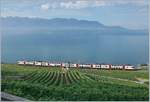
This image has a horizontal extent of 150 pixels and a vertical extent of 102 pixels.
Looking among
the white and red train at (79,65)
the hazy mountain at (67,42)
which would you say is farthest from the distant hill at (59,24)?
the white and red train at (79,65)

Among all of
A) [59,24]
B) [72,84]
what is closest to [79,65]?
[72,84]

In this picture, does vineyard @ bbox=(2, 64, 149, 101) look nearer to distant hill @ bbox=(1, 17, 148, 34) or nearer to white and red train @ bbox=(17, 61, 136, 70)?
white and red train @ bbox=(17, 61, 136, 70)

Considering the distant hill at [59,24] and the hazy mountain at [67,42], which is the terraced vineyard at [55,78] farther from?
the distant hill at [59,24]

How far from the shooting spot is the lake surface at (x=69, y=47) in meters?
2.89

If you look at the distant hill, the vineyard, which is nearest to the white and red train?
the vineyard

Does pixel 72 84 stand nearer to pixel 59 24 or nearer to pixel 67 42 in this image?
pixel 67 42

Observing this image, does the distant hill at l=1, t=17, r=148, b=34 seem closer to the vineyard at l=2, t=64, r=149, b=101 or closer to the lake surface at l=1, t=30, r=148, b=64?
the lake surface at l=1, t=30, r=148, b=64

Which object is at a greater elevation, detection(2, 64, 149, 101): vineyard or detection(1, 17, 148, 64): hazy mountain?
detection(1, 17, 148, 64): hazy mountain

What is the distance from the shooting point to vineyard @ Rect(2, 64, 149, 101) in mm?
2857

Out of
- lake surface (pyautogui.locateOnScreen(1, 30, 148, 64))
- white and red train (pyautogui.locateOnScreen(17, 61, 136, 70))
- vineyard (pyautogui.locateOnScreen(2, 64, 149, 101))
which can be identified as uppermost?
lake surface (pyautogui.locateOnScreen(1, 30, 148, 64))

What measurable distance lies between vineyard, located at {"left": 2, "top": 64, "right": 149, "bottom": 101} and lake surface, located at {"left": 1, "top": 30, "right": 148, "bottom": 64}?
2.8 inches

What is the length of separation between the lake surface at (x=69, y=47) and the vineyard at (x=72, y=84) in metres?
0.07

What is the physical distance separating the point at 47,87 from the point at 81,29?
41 centimetres

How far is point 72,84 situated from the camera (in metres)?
2.90
